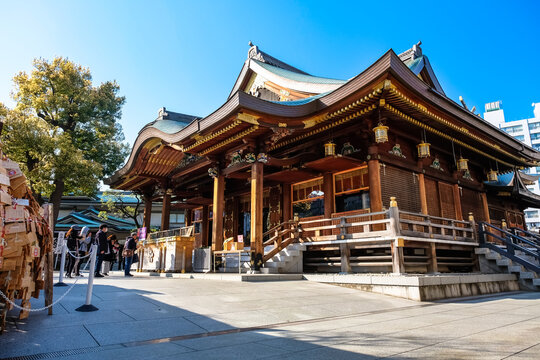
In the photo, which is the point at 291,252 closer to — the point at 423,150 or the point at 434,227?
the point at 434,227

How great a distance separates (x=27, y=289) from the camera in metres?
4.48

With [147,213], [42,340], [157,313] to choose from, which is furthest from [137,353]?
[147,213]

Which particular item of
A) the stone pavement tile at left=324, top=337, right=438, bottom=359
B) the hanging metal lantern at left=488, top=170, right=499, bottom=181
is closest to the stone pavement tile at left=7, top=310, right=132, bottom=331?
the stone pavement tile at left=324, top=337, right=438, bottom=359

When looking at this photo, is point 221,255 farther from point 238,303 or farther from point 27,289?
point 27,289

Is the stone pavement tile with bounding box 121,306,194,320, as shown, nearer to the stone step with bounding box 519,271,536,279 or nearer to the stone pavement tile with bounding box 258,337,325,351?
the stone pavement tile with bounding box 258,337,325,351

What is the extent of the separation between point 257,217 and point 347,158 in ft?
11.7

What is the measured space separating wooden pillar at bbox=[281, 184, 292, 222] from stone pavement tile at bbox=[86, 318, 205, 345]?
996 centimetres

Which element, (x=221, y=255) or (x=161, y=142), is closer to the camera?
(x=221, y=255)

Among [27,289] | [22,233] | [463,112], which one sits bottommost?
[27,289]

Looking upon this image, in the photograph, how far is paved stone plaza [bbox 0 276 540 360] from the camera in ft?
11.7

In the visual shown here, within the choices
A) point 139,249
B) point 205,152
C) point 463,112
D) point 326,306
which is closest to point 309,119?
point 205,152

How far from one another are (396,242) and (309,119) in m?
4.56

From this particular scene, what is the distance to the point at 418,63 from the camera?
46.7 feet

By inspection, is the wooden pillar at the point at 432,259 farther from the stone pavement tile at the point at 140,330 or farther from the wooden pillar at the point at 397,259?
the stone pavement tile at the point at 140,330
